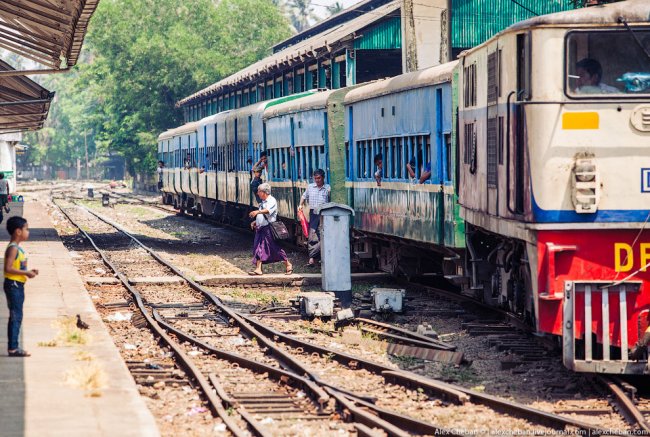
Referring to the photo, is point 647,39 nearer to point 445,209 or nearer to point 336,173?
point 445,209

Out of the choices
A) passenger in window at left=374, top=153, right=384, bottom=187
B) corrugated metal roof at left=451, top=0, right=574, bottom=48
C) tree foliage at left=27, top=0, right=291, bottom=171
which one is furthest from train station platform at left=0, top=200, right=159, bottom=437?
tree foliage at left=27, top=0, right=291, bottom=171

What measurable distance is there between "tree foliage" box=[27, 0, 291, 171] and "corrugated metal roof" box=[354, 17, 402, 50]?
3834cm

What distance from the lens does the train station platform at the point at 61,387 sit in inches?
333

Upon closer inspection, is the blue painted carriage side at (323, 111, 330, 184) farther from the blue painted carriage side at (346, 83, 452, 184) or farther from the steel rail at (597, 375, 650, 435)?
the steel rail at (597, 375, 650, 435)

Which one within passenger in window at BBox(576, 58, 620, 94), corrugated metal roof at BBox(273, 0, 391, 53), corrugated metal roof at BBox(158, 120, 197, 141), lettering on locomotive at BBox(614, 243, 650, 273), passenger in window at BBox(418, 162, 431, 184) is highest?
corrugated metal roof at BBox(273, 0, 391, 53)

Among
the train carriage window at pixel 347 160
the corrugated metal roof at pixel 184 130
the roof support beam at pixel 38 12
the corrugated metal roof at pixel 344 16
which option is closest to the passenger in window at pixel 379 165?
the train carriage window at pixel 347 160

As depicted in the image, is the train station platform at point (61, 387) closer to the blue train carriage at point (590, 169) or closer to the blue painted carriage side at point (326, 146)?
the blue train carriage at point (590, 169)

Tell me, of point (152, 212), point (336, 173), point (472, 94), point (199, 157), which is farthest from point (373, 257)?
point (152, 212)

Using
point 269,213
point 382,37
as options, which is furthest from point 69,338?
point 382,37

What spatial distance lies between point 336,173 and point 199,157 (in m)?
21.0

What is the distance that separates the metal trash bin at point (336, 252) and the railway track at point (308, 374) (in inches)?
51.7

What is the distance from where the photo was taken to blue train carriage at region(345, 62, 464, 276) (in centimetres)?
1538

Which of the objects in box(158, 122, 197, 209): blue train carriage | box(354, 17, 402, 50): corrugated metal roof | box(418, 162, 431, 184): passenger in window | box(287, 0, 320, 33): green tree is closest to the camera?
box(418, 162, 431, 184): passenger in window

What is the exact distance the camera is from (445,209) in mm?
15383
